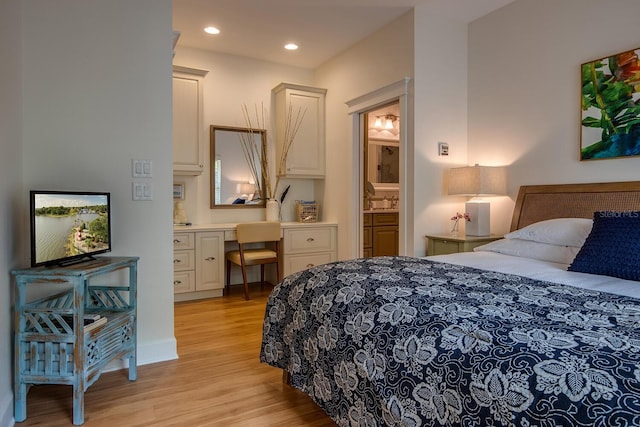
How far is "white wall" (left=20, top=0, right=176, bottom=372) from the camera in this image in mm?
2182

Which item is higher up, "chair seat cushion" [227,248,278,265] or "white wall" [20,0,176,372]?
"white wall" [20,0,176,372]

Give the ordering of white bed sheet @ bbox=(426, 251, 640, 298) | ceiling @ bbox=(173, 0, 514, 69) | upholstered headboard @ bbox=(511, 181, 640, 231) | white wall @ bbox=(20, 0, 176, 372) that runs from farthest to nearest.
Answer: ceiling @ bbox=(173, 0, 514, 69)
upholstered headboard @ bbox=(511, 181, 640, 231)
white wall @ bbox=(20, 0, 176, 372)
white bed sheet @ bbox=(426, 251, 640, 298)

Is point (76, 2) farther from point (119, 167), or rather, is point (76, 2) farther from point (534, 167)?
point (534, 167)

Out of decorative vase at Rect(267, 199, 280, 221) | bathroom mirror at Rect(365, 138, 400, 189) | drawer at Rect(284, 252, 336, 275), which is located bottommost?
drawer at Rect(284, 252, 336, 275)

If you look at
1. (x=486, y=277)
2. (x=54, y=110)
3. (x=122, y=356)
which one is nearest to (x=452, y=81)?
(x=486, y=277)

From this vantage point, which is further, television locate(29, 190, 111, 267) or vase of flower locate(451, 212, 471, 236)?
vase of flower locate(451, 212, 471, 236)

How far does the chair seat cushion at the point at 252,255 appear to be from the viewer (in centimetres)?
413

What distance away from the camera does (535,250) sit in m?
2.53

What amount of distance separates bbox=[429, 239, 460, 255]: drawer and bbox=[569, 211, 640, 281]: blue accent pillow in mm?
1238

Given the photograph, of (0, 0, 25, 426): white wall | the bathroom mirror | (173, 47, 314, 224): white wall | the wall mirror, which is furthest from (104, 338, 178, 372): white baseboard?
the bathroom mirror

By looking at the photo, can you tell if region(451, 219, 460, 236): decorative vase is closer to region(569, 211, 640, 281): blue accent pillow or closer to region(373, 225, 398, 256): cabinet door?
region(373, 225, 398, 256): cabinet door

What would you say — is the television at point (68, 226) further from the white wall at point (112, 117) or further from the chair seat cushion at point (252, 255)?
the chair seat cushion at point (252, 255)

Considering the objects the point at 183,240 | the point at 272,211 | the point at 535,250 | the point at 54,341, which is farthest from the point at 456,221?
the point at 54,341

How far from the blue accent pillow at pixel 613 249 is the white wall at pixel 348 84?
212 cm
